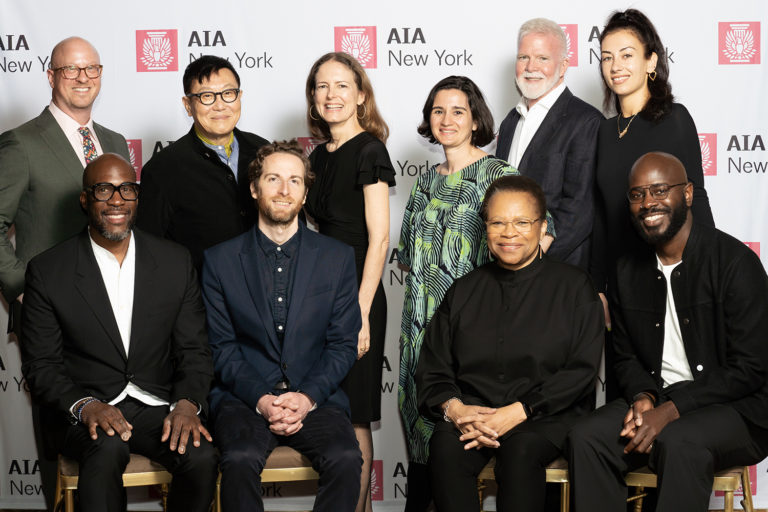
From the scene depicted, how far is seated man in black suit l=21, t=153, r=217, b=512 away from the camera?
111 inches

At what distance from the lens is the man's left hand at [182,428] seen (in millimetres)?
2814

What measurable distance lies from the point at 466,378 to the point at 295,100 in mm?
1872

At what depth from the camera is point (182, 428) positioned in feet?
9.32

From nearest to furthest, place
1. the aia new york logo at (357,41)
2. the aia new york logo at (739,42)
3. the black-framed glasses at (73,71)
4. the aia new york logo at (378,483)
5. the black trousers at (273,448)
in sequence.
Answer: the black trousers at (273,448) < the black-framed glasses at (73,71) < the aia new york logo at (739,42) < the aia new york logo at (357,41) < the aia new york logo at (378,483)

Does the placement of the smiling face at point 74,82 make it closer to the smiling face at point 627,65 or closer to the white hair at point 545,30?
the white hair at point 545,30

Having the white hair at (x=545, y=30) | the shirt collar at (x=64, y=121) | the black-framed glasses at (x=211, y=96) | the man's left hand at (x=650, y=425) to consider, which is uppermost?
the white hair at (x=545, y=30)

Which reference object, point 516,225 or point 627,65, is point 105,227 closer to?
point 516,225

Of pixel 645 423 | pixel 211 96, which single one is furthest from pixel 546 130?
pixel 211 96

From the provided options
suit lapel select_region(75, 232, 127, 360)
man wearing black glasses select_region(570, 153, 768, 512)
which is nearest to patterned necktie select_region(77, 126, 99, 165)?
suit lapel select_region(75, 232, 127, 360)

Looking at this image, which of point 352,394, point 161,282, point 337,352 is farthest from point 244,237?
point 352,394

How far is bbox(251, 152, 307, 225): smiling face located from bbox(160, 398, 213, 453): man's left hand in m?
0.76

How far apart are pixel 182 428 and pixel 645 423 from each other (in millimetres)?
1574

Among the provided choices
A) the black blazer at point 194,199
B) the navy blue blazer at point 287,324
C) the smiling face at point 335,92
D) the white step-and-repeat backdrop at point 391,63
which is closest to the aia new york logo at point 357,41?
the white step-and-repeat backdrop at point 391,63

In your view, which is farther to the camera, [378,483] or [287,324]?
[378,483]
